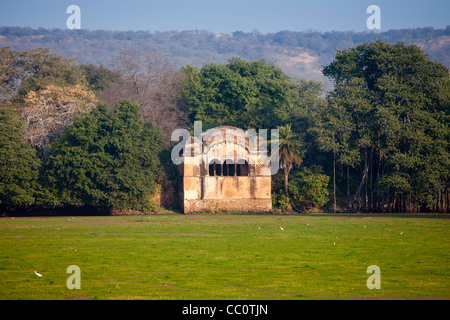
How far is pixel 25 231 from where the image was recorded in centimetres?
2950

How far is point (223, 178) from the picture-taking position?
47188 millimetres

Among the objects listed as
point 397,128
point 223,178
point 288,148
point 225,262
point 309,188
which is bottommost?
point 309,188

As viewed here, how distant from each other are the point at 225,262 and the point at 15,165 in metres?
28.7

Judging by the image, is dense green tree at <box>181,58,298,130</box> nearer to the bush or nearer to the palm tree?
the palm tree

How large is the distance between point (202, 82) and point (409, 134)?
69.1 ft

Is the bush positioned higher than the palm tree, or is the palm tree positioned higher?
the palm tree

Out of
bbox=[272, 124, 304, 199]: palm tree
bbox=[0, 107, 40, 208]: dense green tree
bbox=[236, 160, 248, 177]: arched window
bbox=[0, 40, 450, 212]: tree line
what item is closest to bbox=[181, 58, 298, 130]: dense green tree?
bbox=[0, 40, 450, 212]: tree line

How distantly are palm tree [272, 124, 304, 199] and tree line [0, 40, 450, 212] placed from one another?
0.09m

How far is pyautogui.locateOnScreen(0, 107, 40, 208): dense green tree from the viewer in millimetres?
41688

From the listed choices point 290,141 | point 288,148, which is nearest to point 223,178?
point 288,148

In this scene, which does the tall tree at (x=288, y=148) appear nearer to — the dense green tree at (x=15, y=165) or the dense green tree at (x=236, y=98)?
the dense green tree at (x=236, y=98)

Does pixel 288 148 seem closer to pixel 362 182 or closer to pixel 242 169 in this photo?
pixel 242 169
